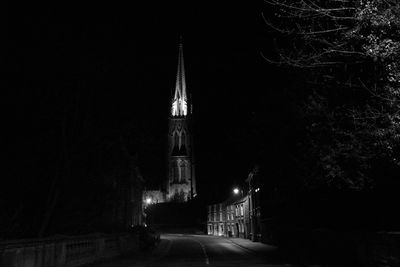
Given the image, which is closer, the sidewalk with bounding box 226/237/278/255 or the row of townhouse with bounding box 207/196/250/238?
the sidewalk with bounding box 226/237/278/255

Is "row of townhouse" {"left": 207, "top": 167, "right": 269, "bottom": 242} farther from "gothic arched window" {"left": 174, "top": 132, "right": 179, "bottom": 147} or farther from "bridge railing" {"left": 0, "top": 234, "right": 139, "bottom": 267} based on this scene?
"gothic arched window" {"left": 174, "top": 132, "right": 179, "bottom": 147}

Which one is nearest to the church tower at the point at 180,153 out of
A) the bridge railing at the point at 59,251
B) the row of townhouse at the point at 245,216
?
the row of townhouse at the point at 245,216

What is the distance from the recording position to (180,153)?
141 metres

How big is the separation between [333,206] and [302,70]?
11.1 meters

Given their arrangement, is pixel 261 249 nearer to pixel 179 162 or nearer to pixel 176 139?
pixel 179 162

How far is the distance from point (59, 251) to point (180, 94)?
468 feet

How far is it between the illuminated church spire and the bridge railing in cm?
12565

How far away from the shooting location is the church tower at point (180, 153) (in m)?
138

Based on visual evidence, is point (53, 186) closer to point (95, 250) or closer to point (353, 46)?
point (95, 250)

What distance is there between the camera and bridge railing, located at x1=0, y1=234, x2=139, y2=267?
40.4 feet

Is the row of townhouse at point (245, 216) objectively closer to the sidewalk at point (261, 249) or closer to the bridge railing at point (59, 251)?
the sidewalk at point (261, 249)

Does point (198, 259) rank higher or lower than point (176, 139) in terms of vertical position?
lower

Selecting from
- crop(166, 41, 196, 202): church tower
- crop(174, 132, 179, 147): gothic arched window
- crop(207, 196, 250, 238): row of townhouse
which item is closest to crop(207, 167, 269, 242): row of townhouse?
crop(207, 196, 250, 238): row of townhouse

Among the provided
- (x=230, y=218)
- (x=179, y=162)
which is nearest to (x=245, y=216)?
(x=230, y=218)
